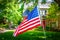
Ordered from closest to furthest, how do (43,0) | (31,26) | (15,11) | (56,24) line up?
1. (31,26)
2. (43,0)
3. (15,11)
4. (56,24)

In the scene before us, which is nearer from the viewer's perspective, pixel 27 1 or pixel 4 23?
pixel 27 1

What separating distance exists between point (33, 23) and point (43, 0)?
239 inches

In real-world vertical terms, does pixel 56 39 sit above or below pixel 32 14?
below

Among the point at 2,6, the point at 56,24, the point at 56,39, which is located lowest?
the point at 56,24

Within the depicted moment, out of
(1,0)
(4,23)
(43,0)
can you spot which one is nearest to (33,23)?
(43,0)

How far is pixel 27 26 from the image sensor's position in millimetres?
11000

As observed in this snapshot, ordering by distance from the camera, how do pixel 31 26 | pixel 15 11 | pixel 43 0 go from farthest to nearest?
pixel 15 11 < pixel 43 0 < pixel 31 26

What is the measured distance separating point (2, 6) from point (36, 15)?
492 inches

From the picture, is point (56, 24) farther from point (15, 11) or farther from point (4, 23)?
point (15, 11)

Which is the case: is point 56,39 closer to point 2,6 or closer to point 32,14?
point 2,6

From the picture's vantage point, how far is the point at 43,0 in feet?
55.3

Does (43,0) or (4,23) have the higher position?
(43,0)

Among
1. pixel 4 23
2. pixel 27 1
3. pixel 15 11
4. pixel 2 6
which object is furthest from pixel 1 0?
pixel 4 23

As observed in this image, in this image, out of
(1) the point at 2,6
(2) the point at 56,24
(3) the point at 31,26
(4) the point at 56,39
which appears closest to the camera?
(3) the point at 31,26
